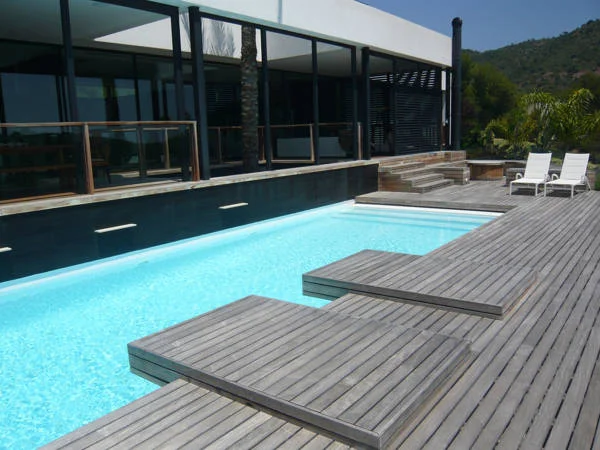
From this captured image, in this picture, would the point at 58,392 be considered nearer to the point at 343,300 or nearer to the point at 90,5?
the point at 343,300

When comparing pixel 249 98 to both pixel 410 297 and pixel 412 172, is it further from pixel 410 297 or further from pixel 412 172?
pixel 410 297

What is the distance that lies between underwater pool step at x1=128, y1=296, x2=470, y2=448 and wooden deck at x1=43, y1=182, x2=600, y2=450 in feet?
0.03

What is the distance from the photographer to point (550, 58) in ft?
151

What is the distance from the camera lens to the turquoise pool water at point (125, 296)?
381 cm

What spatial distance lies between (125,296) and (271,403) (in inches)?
152

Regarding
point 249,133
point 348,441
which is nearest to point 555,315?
point 348,441

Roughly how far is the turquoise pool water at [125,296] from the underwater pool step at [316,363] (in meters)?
0.59

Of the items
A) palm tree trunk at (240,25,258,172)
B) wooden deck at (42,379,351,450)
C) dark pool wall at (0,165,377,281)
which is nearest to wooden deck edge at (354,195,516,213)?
dark pool wall at (0,165,377,281)

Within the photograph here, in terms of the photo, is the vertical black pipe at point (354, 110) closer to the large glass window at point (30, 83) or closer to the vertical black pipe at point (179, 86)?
the vertical black pipe at point (179, 86)

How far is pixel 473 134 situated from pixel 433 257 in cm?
1893

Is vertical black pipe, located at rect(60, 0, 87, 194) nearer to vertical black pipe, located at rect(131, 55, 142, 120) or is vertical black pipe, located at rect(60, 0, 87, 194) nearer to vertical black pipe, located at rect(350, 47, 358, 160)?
vertical black pipe, located at rect(131, 55, 142, 120)

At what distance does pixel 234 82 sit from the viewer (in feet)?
47.9

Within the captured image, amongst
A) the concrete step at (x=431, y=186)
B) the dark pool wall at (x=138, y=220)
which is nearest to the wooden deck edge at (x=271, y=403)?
the dark pool wall at (x=138, y=220)

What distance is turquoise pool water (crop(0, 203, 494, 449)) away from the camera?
3.81 m
